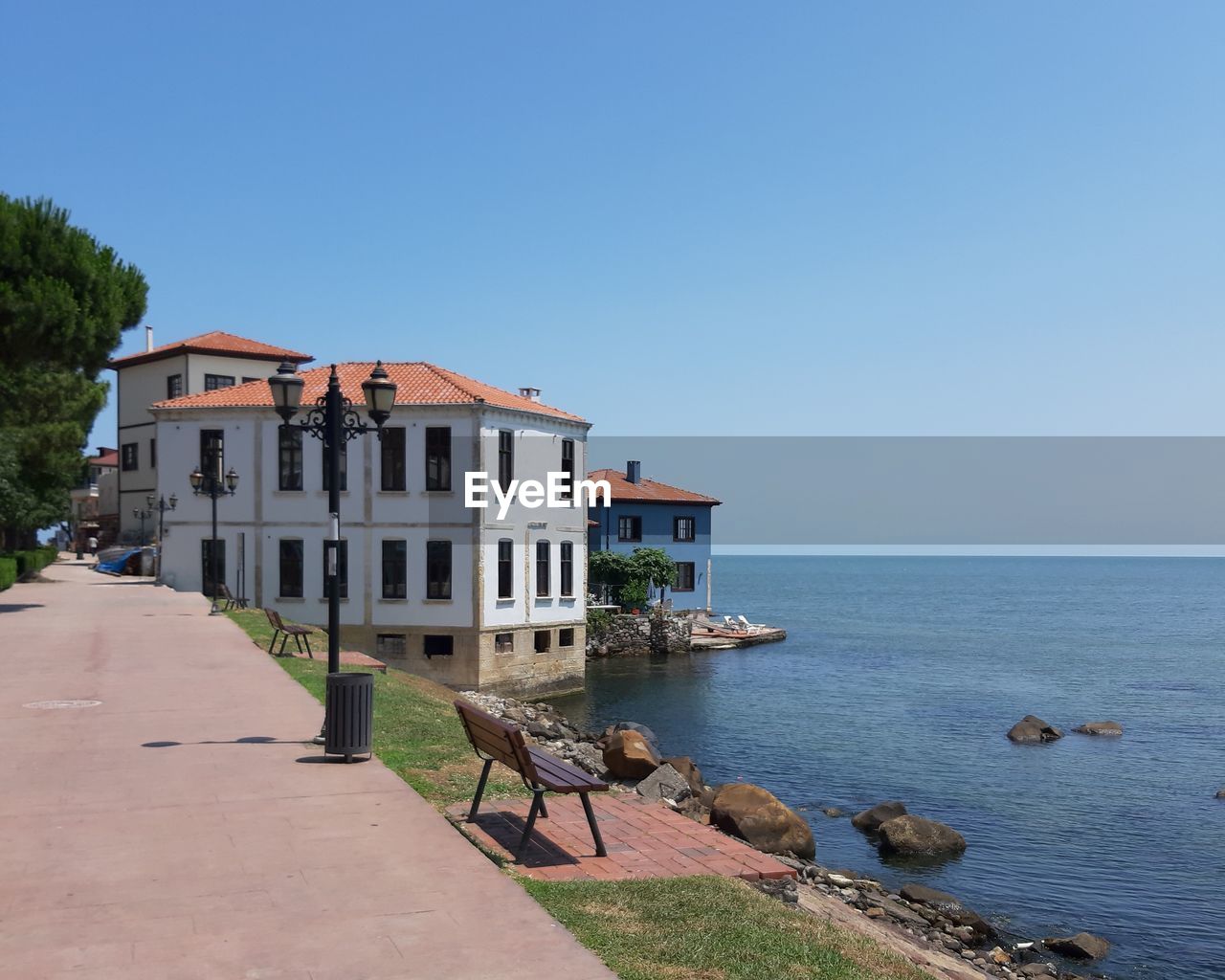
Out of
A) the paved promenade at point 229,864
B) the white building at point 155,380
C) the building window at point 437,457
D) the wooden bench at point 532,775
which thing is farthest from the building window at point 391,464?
the wooden bench at point 532,775

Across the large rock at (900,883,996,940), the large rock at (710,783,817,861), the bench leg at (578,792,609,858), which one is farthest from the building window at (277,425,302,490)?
the bench leg at (578,792,609,858)

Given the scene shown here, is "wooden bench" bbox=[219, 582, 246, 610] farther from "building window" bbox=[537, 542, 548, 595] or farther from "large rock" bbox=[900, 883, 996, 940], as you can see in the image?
"large rock" bbox=[900, 883, 996, 940]

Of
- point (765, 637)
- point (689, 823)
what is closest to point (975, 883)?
point (689, 823)

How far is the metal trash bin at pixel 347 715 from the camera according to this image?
11945 mm

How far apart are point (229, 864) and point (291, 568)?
100 feet

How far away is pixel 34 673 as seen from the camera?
1875 cm

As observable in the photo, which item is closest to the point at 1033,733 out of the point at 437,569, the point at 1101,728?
the point at 1101,728

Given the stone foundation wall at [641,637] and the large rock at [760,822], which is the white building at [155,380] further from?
the large rock at [760,822]

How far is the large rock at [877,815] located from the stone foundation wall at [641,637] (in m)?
34.3

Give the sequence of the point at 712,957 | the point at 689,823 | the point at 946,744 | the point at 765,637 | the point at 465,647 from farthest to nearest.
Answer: the point at 765,637 → the point at 465,647 → the point at 946,744 → the point at 689,823 → the point at 712,957

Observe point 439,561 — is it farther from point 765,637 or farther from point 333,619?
point 765,637

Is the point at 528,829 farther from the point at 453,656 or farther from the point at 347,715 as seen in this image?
the point at 453,656

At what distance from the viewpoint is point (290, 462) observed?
37562 millimetres

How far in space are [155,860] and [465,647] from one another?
92.5ft
